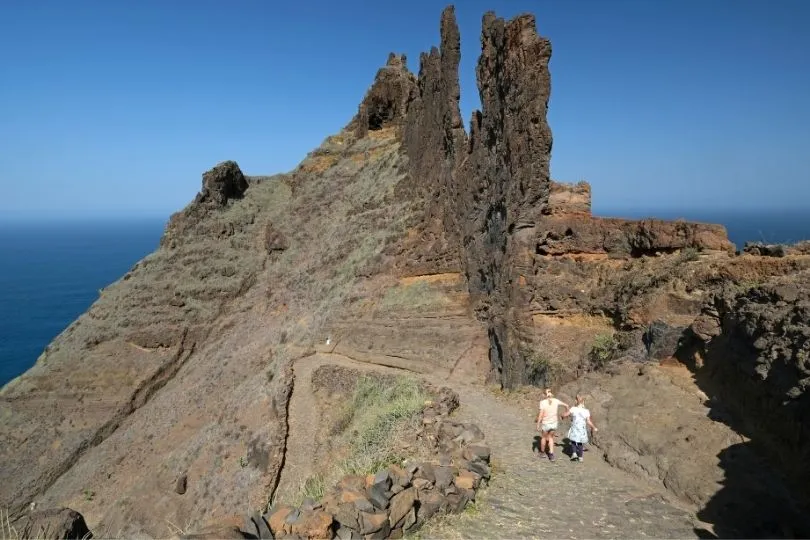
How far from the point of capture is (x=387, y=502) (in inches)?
276

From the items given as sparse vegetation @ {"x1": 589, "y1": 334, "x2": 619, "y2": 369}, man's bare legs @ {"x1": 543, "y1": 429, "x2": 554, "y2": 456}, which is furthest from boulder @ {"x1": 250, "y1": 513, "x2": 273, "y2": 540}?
sparse vegetation @ {"x1": 589, "y1": 334, "x2": 619, "y2": 369}

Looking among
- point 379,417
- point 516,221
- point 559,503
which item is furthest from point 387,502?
point 516,221

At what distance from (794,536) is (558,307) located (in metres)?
8.29

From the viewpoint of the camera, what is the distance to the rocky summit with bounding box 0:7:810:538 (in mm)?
7516

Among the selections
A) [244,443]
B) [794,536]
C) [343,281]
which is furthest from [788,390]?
[343,281]

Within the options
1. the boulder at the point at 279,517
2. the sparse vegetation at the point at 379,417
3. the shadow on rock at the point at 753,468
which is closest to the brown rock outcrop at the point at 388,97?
the sparse vegetation at the point at 379,417

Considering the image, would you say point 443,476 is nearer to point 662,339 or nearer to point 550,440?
point 550,440

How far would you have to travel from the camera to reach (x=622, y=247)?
537 inches

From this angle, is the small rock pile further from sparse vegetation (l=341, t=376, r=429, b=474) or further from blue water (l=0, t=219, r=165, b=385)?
blue water (l=0, t=219, r=165, b=385)

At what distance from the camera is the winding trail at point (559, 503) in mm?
6973

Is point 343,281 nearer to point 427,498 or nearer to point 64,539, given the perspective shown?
point 64,539

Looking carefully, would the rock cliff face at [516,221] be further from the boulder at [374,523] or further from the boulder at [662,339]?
the boulder at [374,523]

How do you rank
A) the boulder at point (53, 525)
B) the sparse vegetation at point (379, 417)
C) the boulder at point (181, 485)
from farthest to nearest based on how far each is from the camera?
the boulder at point (181, 485) → the boulder at point (53, 525) → the sparse vegetation at point (379, 417)

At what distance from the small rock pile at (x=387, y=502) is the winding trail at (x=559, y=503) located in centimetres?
26
